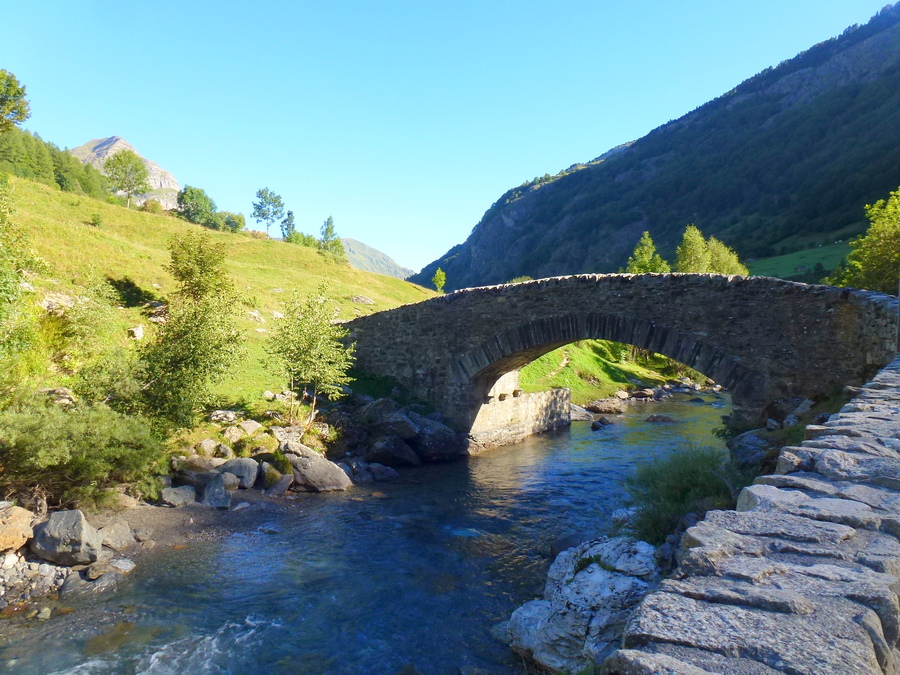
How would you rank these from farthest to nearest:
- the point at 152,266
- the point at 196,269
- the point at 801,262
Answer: the point at 801,262 → the point at 152,266 → the point at 196,269

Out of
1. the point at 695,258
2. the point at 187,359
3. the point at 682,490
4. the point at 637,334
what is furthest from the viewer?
the point at 695,258

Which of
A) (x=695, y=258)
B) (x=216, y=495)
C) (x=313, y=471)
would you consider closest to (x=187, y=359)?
(x=216, y=495)

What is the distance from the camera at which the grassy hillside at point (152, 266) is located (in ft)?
67.3

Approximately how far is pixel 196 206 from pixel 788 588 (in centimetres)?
8852

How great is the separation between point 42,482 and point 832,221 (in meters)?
106

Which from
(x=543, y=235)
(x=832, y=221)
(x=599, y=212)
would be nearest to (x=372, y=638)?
(x=832, y=221)

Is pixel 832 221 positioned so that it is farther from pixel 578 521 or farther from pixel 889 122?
pixel 578 521

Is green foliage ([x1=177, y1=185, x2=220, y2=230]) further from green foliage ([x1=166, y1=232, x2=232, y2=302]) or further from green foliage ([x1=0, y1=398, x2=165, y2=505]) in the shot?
green foliage ([x1=0, y1=398, x2=165, y2=505])

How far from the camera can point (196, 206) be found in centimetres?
7900

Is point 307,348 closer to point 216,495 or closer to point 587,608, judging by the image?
point 216,495

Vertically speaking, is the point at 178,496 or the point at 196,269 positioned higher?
the point at 196,269

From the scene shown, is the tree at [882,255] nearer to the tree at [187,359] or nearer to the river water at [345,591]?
the river water at [345,591]

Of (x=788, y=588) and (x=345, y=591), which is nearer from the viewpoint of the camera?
(x=788, y=588)

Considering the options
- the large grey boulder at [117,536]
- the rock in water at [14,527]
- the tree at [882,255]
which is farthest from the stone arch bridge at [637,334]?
the rock in water at [14,527]
